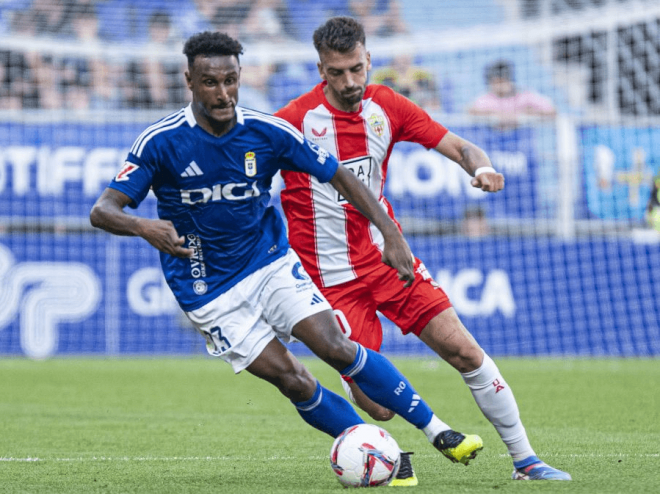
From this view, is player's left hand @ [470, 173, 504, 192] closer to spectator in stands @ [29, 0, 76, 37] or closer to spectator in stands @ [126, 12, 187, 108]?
spectator in stands @ [126, 12, 187, 108]

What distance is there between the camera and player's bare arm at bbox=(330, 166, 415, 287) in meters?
5.25

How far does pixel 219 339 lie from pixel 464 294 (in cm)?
868

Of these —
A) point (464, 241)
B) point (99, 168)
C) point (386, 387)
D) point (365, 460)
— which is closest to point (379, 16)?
point (464, 241)

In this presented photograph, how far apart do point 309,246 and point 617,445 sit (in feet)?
6.83

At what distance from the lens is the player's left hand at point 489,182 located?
552cm

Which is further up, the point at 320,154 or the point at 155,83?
the point at 155,83

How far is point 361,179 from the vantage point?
20.3ft

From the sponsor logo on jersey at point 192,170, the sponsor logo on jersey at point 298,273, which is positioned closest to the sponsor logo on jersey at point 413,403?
the sponsor logo on jersey at point 298,273

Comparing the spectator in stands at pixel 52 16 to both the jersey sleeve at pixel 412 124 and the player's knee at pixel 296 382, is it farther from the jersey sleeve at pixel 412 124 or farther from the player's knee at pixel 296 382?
the player's knee at pixel 296 382

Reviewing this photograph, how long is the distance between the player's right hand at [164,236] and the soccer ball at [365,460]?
1140 mm

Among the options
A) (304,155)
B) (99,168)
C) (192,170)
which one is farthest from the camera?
(99,168)

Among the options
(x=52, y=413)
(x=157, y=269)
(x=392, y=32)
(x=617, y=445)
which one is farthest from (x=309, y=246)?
(x=392, y=32)

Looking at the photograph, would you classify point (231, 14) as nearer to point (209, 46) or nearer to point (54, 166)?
point (54, 166)

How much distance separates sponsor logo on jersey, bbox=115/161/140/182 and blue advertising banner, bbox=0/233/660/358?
348 inches
